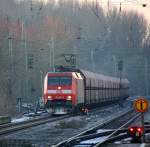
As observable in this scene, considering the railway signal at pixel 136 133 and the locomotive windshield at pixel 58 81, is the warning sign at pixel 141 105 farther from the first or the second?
the locomotive windshield at pixel 58 81

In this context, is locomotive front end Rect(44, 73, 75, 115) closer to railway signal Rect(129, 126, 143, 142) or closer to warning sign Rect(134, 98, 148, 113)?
railway signal Rect(129, 126, 143, 142)

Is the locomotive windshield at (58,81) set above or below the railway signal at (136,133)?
above

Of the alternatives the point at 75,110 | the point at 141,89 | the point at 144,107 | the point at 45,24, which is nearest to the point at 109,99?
the point at 75,110

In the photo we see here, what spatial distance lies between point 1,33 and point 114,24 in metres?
18.4

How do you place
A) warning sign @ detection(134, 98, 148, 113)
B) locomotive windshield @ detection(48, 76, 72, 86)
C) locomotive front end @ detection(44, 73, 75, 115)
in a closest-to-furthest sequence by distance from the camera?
warning sign @ detection(134, 98, 148, 113)
locomotive front end @ detection(44, 73, 75, 115)
locomotive windshield @ detection(48, 76, 72, 86)

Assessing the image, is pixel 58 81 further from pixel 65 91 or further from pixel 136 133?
pixel 136 133

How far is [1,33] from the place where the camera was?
7781cm

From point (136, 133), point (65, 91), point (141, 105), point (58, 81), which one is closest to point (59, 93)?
point (65, 91)

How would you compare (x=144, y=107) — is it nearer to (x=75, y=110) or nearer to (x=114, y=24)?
(x=75, y=110)

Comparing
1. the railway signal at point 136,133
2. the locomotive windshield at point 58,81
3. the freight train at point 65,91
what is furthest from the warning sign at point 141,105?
the locomotive windshield at point 58,81

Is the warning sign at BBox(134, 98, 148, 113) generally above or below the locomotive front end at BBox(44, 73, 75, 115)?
above

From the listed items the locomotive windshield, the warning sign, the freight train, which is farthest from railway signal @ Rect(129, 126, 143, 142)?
the locomotive windshield

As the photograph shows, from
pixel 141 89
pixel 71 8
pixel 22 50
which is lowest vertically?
pixel 141 89

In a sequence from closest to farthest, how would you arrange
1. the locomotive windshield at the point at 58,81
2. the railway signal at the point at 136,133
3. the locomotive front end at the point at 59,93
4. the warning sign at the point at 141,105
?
the warning sign at the point at 141,105 < the railway signal at the point at 136,133 < the locomotive front end at the point at 59,93 < the locomotive windshield at the point at 58,81
